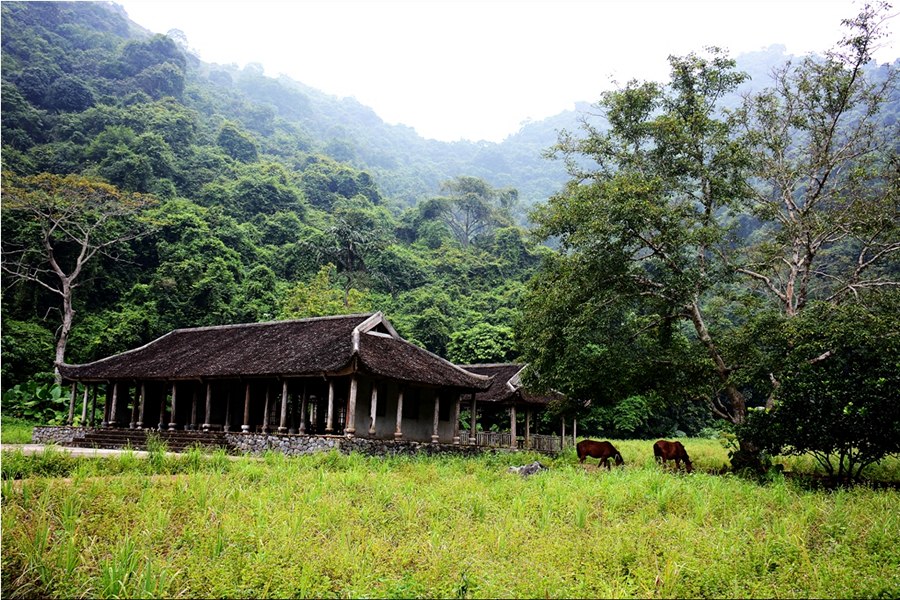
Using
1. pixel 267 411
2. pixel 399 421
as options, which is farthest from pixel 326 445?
pixel 267 411

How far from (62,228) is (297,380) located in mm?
19572

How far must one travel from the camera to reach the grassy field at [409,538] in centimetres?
589

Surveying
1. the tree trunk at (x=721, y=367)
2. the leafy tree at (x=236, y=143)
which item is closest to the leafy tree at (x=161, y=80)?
the leafy tree at (x=236, y=143)

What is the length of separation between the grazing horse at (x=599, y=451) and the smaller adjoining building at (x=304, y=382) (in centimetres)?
427

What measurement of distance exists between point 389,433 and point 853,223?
1422cm

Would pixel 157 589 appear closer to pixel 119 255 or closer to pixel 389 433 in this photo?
pixel 389 433

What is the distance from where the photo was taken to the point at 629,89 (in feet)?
56.1

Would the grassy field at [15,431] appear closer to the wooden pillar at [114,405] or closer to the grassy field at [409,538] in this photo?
the wooden pillar at [114,405]

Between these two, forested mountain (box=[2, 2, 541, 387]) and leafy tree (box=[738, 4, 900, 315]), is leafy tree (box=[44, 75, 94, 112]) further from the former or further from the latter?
leafy tree (box=[738, 4, 900, 315])

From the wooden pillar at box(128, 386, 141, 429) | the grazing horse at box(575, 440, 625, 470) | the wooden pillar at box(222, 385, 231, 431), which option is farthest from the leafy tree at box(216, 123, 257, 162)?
the grazing horse at box(575, 440, 625, 470)

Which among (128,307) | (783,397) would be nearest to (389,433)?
(783,397)

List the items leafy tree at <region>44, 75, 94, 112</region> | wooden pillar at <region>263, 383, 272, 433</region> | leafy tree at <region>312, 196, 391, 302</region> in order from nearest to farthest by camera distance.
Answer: wooden pillar at <region>263, 383, 272, 433</region>
leafy tree at <region>312, 196, 391, 302</region>
leafy tree at <region>44, 75, 94, 112</region>

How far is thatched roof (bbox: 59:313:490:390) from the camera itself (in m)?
16.7

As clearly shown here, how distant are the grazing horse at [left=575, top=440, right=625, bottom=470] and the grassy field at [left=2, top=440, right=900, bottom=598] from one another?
6403 millimetres
